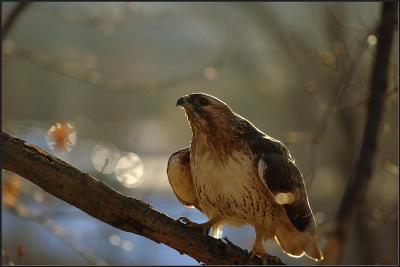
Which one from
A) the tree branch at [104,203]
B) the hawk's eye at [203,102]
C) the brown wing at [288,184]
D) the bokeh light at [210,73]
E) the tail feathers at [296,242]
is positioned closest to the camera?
the tree branch at [104,203]

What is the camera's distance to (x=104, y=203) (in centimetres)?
269

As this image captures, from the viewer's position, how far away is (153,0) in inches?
285

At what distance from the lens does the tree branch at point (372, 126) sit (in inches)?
141

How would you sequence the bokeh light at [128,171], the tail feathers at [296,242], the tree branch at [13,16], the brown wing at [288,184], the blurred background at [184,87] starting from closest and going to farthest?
the brown wing at [288,184], the tail feathers at [296,242], the tree branch at [13,16], the bokeh light at [128,171], the blurred background at [184,87]

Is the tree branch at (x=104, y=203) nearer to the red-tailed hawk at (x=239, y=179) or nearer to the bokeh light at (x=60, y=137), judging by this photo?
the red-tailed hawk at (x=239, y=179)

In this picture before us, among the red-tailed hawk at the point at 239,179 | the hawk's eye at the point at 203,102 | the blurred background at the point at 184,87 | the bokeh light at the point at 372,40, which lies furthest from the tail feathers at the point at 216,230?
the blurred background at the point at 184,87

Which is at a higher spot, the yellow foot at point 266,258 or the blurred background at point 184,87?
the blurred background at point 184,87

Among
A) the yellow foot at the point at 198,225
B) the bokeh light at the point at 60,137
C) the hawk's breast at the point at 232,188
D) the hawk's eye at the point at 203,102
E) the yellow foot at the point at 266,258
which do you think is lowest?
the yellow foot at the point at 266,258

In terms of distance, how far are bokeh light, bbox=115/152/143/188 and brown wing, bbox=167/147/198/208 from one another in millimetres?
1256

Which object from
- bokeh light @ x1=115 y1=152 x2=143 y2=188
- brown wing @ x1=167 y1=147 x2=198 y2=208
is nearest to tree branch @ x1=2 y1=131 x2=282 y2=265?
brown wing @ x1=167 y1=147 x2=198 y2=208

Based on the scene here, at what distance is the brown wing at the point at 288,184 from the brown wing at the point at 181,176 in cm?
46

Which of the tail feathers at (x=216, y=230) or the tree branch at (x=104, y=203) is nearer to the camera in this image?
the tree branch at (x=104, y=203)

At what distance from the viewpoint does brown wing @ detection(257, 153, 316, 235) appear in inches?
122

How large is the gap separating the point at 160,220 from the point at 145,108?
7.95m
